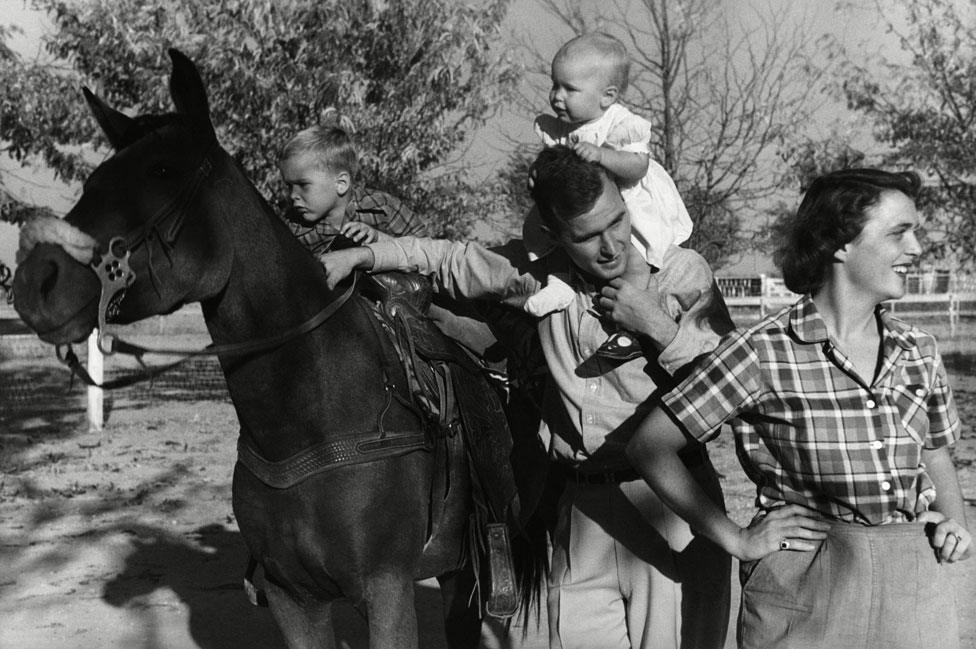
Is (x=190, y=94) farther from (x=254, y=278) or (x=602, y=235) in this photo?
(x=602, y=235)

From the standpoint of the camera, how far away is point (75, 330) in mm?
2797

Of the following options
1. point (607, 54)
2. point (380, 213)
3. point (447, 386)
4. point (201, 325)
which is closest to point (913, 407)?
point (447, 386)

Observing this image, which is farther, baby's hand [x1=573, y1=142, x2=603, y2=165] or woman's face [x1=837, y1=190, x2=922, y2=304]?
baby's hand [x1=573, y1=142, x2=603, y2=165]

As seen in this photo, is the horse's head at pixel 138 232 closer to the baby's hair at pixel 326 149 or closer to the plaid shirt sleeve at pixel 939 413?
the baby's hair at pixel 326 149

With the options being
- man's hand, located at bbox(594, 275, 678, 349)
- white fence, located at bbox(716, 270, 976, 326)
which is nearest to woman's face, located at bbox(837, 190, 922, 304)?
man's hand, located at bbox(594, 275, 678, 349)

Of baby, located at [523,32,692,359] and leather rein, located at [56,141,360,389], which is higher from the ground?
baby, located at [523,32,692,359]

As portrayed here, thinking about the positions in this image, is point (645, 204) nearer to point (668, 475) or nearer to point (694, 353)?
point (694, 353)

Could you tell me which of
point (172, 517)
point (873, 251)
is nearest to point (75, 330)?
point (873, 251)

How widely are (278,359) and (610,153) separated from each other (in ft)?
3.98

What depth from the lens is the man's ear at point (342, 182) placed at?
428 cm

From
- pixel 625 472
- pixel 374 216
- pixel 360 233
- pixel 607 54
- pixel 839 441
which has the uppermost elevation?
pixel 607 54

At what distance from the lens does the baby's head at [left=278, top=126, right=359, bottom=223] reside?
423 cm

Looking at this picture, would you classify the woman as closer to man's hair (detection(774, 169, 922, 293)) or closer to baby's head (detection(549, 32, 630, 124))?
man's hair (detection(774, 169, 922, 293))

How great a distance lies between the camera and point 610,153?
11.7 ft
